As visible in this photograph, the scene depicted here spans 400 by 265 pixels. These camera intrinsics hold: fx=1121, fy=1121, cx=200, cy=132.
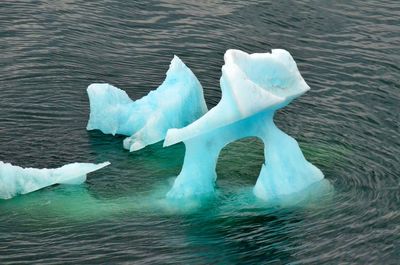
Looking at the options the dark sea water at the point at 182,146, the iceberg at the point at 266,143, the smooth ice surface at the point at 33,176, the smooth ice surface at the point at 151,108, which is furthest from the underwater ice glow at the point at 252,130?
the smooth ice surface at the point at 33,176

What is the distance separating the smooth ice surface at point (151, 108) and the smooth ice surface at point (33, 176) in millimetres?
1469

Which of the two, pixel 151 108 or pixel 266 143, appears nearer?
pixel 266 143

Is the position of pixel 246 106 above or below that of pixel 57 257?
above

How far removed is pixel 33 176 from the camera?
15.4 metres

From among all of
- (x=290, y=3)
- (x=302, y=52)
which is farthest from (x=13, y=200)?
(x=290, y=3)

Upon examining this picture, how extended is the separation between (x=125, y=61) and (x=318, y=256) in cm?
683

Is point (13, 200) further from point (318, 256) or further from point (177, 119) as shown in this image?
point (318, 256)

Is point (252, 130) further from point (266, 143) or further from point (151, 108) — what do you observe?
point (151, 108)

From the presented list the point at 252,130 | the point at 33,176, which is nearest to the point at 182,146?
the point at 252,130

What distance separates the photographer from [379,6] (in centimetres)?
2206

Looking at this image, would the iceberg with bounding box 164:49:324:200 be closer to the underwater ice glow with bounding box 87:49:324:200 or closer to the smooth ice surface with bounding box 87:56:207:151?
the underwater ice glow with bounding box 87:49:324:200

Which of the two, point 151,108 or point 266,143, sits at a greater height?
Result: point 266,143

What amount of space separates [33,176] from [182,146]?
2.75 m

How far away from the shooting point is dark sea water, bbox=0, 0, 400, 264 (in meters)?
14.4
